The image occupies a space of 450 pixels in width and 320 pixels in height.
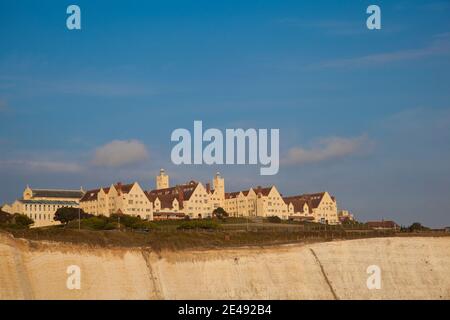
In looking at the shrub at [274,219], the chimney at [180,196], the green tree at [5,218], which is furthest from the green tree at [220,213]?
the green tree at [5,218]

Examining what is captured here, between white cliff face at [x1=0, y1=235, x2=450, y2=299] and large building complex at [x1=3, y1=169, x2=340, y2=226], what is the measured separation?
47.9m

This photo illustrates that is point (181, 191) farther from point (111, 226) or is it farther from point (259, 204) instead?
point (111, 226)

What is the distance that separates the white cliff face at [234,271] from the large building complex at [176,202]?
157 feet

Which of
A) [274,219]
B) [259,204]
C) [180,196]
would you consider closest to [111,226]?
[274,219]

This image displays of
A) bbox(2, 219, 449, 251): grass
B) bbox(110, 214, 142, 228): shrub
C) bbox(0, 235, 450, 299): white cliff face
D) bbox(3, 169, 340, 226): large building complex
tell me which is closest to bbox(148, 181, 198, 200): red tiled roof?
bbox(3, 169, 340, 226): large building complex

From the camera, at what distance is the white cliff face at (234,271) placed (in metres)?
68.3

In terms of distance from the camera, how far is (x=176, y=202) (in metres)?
138

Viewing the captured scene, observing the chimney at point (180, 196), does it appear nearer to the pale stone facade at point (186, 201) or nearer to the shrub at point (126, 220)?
the pale stone facade at point (186, 201)

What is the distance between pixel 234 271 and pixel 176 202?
61877 mm

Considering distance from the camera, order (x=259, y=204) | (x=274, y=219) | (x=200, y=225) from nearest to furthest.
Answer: (x=200, y=225) < (x=274, y=219) < (x=259, y=204)

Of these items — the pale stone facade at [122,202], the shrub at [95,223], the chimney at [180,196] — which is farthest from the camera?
the chimney at [180,196]
